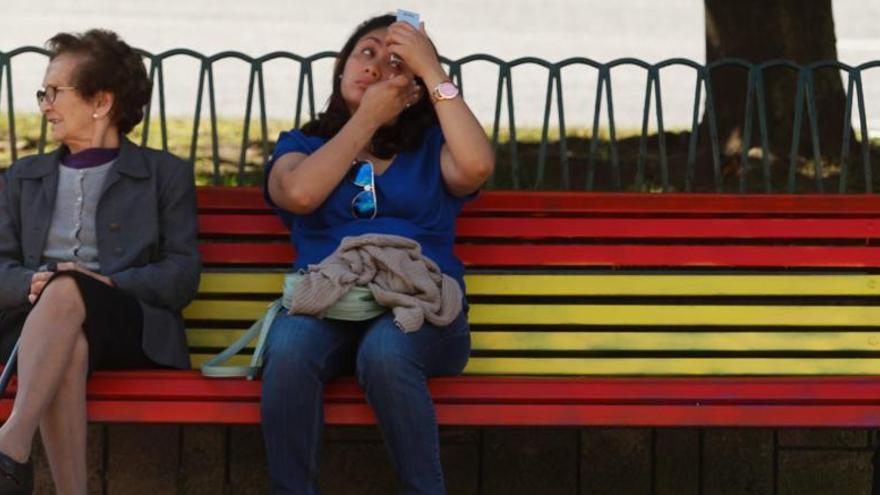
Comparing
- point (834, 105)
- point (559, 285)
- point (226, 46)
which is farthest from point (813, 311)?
point (226, 46)

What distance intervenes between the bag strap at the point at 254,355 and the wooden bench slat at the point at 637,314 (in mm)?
383

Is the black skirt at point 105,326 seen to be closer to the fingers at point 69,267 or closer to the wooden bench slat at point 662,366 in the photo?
the fingers at point 69,267

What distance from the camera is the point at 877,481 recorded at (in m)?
5.29

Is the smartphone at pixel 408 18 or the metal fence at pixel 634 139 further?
the metal fence at pixel 634 139

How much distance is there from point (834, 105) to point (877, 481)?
377cm

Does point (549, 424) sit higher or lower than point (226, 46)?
lower

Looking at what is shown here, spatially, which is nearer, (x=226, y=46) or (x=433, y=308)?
(x=433, y=308)

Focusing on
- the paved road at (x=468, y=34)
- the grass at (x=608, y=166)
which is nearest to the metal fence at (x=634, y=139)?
the grass at (x=608, y=166)

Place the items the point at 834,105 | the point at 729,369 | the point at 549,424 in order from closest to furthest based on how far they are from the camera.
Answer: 1. the point at 549,424
2. the point at 729,369
3. the point at 834,105

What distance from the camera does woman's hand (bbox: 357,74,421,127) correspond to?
5.14 meters

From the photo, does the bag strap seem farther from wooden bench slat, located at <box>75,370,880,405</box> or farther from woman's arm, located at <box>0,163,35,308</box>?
woman's arm, located at <box>0,163,35,308</box>

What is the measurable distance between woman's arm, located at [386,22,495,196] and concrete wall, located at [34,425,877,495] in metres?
0.98

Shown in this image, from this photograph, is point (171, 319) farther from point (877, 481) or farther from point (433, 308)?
point (877, 481)

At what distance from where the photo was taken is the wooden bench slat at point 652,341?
5.58 metres
